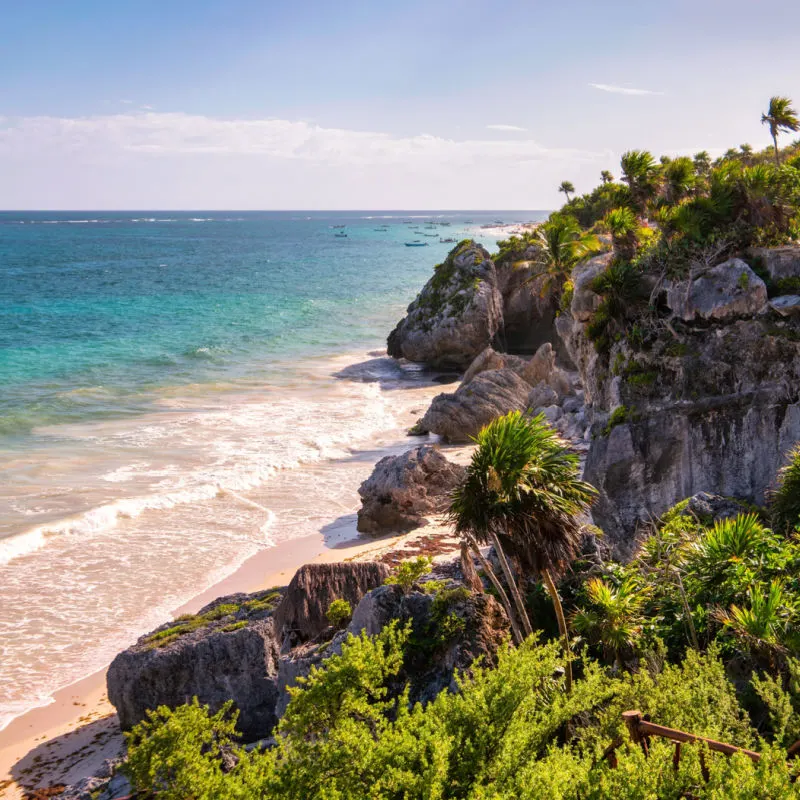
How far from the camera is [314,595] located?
15.2m

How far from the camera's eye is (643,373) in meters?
19.5

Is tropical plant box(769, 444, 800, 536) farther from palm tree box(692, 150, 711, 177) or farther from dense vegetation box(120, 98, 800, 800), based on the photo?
palm tree box(692, 150, 711, 177)

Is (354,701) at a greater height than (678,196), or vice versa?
(678,196)

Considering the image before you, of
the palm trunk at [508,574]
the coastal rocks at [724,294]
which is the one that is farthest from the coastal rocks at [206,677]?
the coastal rocks at [724,294]

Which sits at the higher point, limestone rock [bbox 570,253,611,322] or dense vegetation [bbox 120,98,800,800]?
limestone rock [bbox 570,253,611,322]

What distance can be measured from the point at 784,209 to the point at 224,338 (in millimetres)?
47303

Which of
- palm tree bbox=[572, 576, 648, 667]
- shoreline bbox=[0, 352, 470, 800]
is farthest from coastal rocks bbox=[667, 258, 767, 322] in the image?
shoreline bbox=[0, 352, 470, 800]

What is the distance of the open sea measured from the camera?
19.6 meters

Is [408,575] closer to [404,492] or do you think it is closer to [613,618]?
[613,618]

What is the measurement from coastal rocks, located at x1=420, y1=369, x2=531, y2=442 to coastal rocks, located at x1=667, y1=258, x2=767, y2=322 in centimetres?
1325

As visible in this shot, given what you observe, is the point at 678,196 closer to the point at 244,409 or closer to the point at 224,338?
the point at 244,409

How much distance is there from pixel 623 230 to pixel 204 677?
15331mm

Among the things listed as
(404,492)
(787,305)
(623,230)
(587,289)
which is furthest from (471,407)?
(787,305)

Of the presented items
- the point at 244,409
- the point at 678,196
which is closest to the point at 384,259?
the point at 244,409
